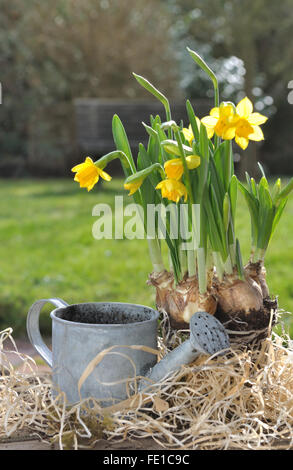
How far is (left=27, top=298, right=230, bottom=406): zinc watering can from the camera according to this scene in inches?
35.3

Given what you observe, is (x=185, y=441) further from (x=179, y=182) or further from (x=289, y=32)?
(x=289, y=32)

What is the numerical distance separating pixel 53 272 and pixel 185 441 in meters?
2.57

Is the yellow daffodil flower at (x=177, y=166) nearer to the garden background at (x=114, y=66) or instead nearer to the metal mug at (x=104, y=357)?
the metal mug at (x=104, y=357)

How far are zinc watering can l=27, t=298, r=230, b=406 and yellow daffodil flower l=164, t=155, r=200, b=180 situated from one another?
216 mm

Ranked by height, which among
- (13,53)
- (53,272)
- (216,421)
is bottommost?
(53,272)

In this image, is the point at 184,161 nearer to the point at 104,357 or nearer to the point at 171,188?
the point at 171,188

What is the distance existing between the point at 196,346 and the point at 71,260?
2758 millimetres

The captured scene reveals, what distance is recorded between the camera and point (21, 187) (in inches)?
269

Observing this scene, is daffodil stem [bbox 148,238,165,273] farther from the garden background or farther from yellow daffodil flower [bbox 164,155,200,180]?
the garden background

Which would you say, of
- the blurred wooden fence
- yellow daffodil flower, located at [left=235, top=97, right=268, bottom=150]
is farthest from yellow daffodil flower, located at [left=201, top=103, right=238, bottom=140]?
the blurred wooden fence

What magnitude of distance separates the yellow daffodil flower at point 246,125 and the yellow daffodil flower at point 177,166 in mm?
75

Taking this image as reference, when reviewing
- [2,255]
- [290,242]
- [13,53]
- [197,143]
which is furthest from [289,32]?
[197,143]

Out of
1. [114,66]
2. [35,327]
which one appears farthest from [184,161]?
[114,66]

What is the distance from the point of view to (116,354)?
907 millimetres
